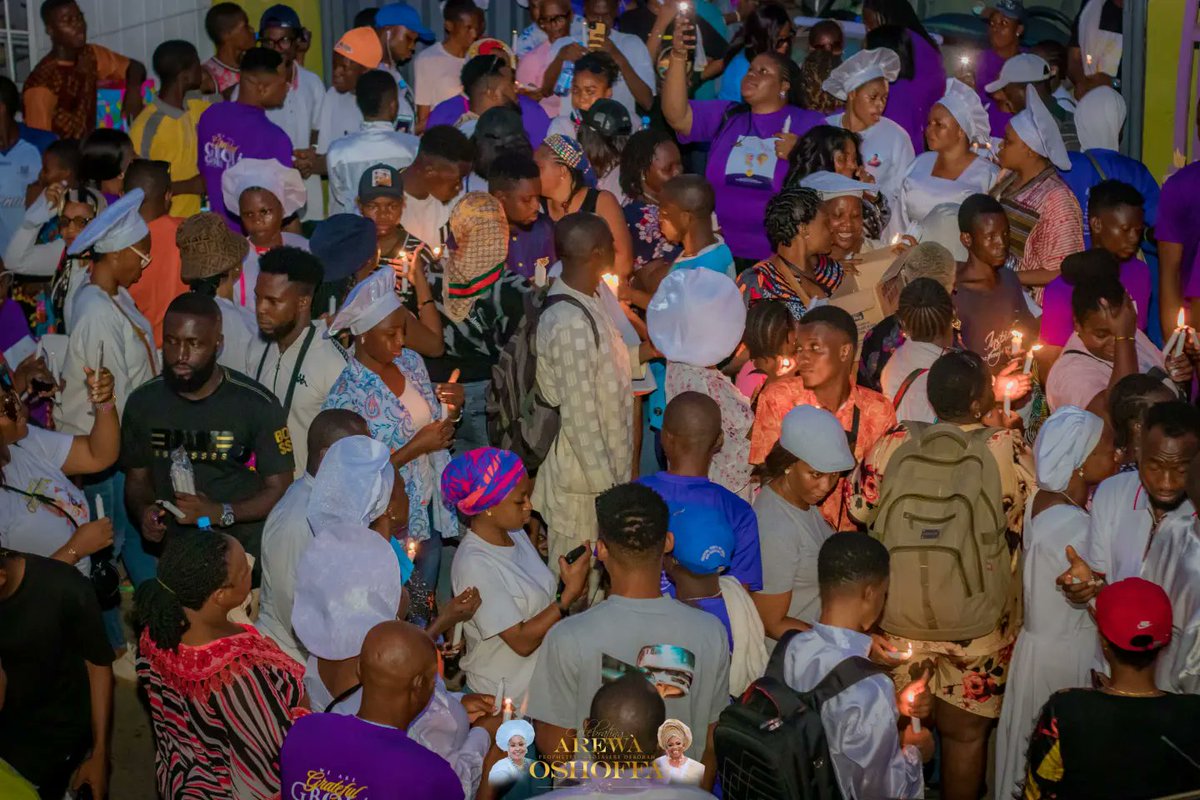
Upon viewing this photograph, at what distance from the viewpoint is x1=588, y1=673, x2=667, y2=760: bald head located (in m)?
4.03

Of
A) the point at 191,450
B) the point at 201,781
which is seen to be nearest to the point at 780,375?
the point at 191,450

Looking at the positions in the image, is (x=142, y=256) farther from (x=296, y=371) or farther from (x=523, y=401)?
(x=523, y=401)

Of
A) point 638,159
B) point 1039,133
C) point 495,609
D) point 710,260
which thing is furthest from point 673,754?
point 1039,133

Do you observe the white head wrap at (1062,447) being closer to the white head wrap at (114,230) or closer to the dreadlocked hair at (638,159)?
the dreadlocked hair at (638,159)

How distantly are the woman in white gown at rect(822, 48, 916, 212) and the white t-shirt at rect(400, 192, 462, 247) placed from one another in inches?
101

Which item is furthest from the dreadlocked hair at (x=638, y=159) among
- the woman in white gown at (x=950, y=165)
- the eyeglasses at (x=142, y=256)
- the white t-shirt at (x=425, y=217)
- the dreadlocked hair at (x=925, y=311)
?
the eyeglasses at (x=142, y=256)

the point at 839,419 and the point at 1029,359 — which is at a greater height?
the point at 1029,359

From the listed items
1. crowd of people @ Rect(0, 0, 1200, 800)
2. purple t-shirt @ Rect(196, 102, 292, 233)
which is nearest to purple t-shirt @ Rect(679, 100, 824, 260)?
crowd of people @ Rect(0, 0, 1200, 800)

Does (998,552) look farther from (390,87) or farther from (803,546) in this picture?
(390,87)

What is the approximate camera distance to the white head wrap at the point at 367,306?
6316 mm

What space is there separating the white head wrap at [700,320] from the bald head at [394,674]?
9.75 ft

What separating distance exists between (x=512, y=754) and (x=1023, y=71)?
7.25 m

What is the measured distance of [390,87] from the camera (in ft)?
30.5

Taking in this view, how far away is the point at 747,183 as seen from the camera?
29.1ft
